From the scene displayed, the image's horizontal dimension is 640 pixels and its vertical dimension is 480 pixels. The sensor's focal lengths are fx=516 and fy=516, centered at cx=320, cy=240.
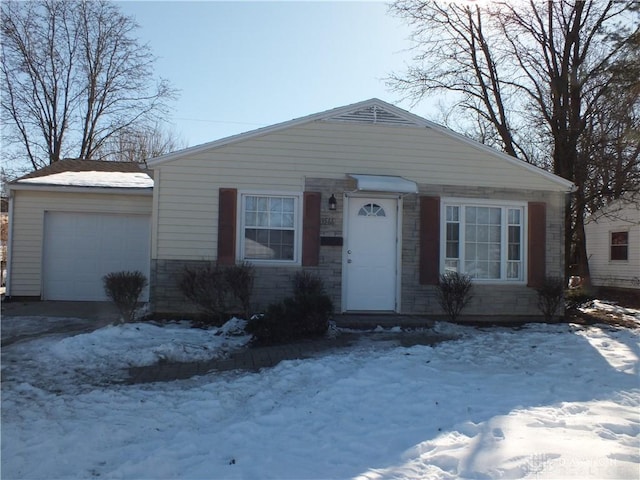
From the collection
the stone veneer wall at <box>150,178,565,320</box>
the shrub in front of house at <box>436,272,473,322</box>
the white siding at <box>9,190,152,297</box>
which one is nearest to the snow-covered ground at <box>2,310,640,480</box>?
the stone veneer wall at <box>150,178,565,320</box>

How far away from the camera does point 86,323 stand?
29.6ft

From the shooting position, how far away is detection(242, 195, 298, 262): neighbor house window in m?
9.82

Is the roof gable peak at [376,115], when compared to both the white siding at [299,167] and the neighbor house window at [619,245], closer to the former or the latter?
the white siding at [299,167]

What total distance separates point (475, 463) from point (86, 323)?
24.5ft

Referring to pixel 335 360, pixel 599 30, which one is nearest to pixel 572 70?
pixel 599 30

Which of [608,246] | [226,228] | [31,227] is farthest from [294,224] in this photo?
[608,246]

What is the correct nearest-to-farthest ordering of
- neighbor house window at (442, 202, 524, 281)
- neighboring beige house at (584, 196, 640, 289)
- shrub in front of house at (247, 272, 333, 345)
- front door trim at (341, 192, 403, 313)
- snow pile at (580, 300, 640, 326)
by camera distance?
shrub in front of house at (247, 272, 333, 345) < front door trim at (341, 192, 403, 313) < neighbor house window at (442, 202, 524, 281) < snow pile at (580, 300, 640, 326) < neighboring beige house at (584, 196, 640, 289)

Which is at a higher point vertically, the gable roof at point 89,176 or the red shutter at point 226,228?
the gable roof at point 89,176

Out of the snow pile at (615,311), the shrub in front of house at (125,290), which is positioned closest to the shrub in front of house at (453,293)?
the snow pile at (615,311)

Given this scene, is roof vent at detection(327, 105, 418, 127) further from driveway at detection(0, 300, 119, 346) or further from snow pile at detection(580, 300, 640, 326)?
snow pile at detection(580, 300, 640, 326)

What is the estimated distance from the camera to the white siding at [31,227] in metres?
11.7

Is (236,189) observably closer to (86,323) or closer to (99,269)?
→ (86,323)

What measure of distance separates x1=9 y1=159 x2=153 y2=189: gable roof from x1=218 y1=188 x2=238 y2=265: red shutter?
11.0 ft

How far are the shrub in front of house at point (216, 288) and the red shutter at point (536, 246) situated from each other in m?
5.73
